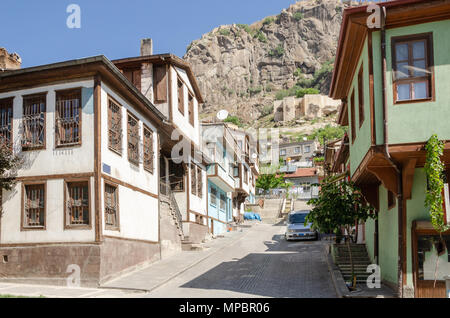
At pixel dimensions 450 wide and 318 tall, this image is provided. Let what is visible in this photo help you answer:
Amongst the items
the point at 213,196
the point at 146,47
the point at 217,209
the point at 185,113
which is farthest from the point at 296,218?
the point at 146,47

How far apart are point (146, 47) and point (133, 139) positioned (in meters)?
7.97

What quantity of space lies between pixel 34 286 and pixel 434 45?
1264 cm

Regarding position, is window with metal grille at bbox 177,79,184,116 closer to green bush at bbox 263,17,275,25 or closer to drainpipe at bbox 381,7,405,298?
drainpipe at bbox 381,7,405,298

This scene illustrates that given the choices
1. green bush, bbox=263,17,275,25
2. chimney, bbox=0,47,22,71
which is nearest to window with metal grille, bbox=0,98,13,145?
chimney, bbox=0,47,22,71

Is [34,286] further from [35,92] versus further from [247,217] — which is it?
[247,217]

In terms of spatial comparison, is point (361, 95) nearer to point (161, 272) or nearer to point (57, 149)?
point (161, 272)

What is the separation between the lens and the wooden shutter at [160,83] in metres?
22.3

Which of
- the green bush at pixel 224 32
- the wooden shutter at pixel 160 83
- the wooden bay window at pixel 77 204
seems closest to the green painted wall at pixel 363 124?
the wooden bay window at pixel 77 204

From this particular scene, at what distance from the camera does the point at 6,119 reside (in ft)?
57.0

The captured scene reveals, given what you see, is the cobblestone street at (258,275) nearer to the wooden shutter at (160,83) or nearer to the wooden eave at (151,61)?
the wooden shutter at (160,83)

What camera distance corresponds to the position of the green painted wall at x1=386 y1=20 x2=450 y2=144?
11.5 metres
